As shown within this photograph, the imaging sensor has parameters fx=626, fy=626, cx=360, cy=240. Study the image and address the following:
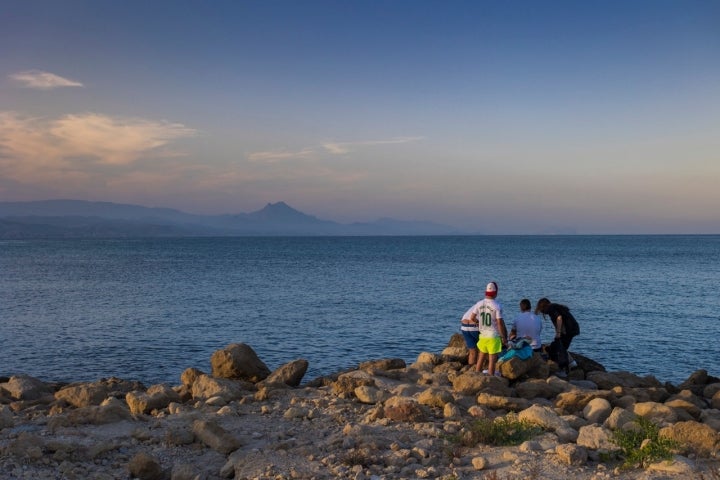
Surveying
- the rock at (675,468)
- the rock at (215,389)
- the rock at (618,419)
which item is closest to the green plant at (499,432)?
the rock at (618,419)

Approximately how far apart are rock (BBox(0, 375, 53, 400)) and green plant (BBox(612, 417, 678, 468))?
47.4 ft

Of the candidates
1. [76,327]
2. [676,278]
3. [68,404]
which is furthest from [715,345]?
[676,278]

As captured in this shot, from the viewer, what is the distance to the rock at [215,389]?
1477 centimetres

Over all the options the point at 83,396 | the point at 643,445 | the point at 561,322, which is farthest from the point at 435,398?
the point at 83,396

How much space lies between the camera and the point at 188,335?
1298 inches

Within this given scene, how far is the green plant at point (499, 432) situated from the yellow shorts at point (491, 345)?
4.43 meters

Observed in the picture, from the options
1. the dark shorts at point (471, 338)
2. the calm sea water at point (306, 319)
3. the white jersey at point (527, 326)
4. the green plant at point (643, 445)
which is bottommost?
the calm sea water at point (306, 319)

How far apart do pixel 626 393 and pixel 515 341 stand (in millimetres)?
2965

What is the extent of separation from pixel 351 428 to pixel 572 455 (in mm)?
3936

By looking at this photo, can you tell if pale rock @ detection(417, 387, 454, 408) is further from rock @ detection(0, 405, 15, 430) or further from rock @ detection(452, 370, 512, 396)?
rock @ detection(0, 405, 15, 430)

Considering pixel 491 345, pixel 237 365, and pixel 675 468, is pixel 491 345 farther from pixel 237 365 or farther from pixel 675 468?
pixel 237 365

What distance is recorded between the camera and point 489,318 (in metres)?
16.1

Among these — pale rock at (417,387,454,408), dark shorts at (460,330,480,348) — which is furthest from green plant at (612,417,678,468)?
dark shorts at (460,330,480,348)

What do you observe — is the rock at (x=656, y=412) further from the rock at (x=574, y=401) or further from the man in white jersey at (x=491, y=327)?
the man in white jersey at (x=491, y=327)
